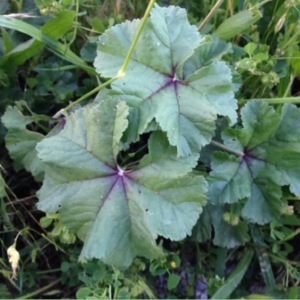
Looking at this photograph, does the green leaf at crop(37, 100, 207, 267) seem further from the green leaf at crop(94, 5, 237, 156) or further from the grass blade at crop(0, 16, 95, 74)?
the grass blade at crop(0, 16, 95, 74)

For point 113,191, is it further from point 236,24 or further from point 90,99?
point 236,24

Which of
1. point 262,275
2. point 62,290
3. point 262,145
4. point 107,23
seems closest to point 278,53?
point 262,145

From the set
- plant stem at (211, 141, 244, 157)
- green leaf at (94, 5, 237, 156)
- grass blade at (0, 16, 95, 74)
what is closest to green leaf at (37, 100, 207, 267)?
green leaf at (94, 5, 237, 156)

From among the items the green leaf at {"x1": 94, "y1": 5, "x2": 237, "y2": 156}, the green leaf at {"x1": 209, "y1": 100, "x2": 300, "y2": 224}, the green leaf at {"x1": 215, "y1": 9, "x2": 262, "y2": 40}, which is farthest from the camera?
the green leaf at {"x1": 215, "y1": 9, "x2": 262, "y2": 40}

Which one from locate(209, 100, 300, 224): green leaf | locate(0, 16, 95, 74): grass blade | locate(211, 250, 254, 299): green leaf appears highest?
locate(0, 16, 95, 74): grass blade

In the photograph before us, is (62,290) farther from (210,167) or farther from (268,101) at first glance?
(268,101)

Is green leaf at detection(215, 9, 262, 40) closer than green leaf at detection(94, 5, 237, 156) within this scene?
No

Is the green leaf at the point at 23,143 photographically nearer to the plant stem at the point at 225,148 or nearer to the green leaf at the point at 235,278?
the plant stem at the point at 225,148

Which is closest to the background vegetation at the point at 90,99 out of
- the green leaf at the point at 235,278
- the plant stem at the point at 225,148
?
the green leaf at the point at 235,278
